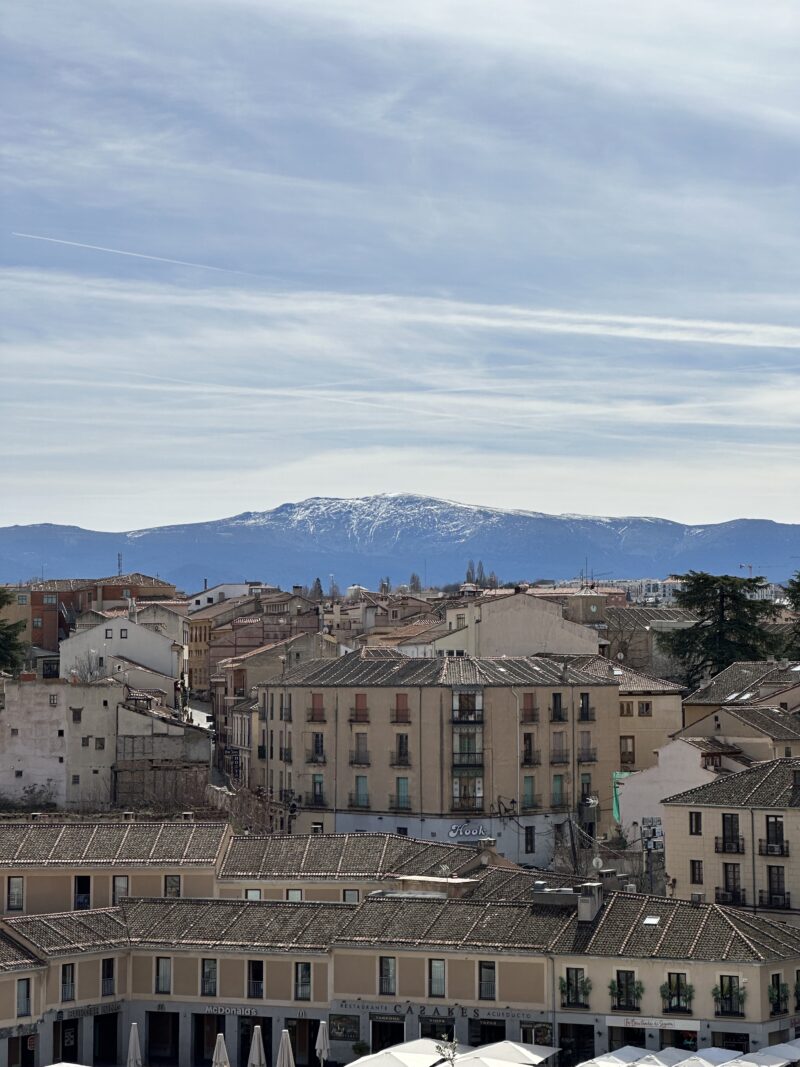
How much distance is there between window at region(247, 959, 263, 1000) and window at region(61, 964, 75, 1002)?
16.8 feet

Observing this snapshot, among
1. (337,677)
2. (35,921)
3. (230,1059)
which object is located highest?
(337,677)

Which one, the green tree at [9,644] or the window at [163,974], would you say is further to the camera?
the green tree at [9,644]

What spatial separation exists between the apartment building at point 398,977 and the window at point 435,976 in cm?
4

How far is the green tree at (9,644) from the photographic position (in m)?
113

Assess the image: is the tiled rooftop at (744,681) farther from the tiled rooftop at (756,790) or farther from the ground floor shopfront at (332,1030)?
the ground floor shopfront at (332,1030)

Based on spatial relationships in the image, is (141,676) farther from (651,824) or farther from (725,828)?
(725,828)

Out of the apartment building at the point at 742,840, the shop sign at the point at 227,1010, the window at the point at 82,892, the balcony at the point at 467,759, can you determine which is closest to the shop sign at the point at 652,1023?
the shop sign at the point at 227,1010

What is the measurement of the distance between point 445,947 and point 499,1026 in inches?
105

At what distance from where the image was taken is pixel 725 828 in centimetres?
6619

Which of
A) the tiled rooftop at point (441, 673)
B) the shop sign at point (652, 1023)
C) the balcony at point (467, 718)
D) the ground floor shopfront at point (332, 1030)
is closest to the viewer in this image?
the shop sign at point (652, 1023)

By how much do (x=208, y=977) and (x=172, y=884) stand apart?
770 centimetres

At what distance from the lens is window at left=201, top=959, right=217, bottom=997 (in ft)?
193

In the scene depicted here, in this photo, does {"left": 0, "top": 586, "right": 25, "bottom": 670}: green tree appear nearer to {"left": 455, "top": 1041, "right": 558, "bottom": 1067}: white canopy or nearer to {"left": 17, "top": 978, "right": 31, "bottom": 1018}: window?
{"left": 17, "top": 978, "right": 31, "bottom": 1018}: window

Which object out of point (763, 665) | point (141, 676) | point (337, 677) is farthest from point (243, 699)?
point (763, 665)
